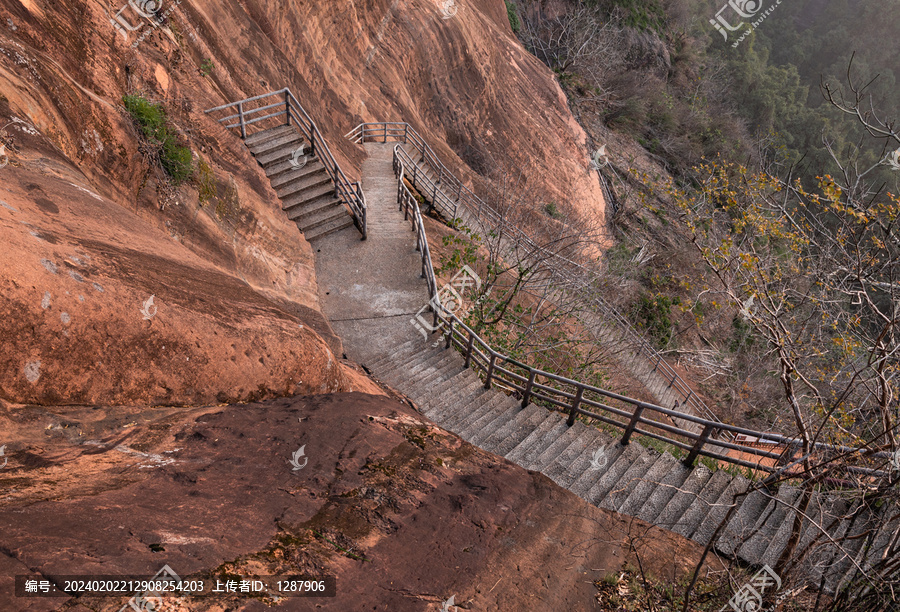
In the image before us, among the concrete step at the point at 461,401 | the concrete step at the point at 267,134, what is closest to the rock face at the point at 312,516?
the concrete step at the point at 461,401

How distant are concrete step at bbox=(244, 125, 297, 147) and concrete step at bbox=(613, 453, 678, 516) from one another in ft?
34.4

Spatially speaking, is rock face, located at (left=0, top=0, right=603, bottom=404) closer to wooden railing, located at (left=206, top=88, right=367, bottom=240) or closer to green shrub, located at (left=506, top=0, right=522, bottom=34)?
wooden railing, located at (left=206, top=88, right=367, bottom=240)

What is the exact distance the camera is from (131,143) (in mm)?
8156

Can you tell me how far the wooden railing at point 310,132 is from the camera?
12.0 metres

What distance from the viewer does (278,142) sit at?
1226 centimetres

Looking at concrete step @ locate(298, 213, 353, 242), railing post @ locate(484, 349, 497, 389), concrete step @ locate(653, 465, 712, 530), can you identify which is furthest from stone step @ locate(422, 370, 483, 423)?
concrete step @ locate(298, 213, 353, 242)

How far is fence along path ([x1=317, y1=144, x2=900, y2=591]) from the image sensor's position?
530 centimetres

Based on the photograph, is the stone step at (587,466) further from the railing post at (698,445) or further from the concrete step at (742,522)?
the concrete step at (742,522)

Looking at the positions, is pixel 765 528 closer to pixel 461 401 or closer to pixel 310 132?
pixel 461 401

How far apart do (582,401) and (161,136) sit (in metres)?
7.84

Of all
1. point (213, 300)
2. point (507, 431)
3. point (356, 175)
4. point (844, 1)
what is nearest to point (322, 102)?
point (356, 175)

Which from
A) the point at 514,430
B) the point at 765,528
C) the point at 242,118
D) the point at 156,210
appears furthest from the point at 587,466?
the point at 242,118

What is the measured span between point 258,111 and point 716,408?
62.4 ft

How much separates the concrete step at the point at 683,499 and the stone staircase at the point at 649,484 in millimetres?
11
